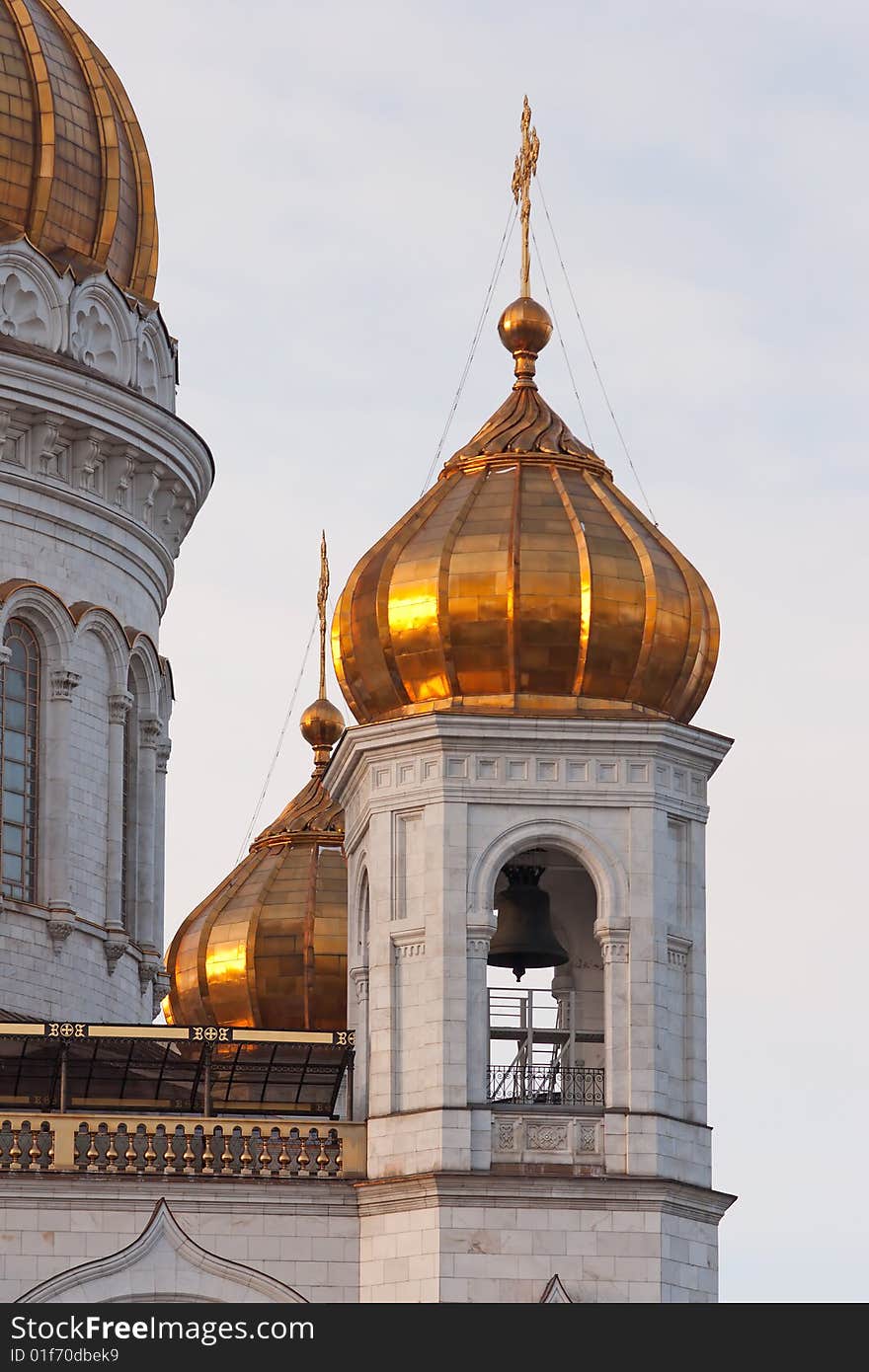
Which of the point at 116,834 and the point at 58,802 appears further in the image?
the point at 116,834

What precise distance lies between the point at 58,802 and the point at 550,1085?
741 centimetres

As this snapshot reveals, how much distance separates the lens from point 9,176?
4878 centimetres

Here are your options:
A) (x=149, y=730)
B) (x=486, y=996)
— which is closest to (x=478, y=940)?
(x=486, y=996)

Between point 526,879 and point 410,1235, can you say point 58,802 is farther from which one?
point 410,1235

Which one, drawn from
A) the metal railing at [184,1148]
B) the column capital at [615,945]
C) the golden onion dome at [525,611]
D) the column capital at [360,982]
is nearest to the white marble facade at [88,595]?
the column capital at [360,982]

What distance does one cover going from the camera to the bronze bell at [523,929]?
43.6 metres

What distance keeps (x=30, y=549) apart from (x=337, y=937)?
16.1ft

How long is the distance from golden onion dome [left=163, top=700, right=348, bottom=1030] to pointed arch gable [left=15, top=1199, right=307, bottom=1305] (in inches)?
273

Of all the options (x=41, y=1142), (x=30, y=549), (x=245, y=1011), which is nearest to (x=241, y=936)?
(x=245, y=1011)

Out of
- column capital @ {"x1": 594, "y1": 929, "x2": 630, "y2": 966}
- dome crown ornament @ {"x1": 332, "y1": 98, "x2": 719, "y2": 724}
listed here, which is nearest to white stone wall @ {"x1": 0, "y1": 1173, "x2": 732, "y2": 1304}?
column capital @ {"x1": 594, "y1": 929, "x2": 630, "y2": 966}

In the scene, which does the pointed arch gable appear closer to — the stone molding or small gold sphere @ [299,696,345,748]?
the stone molding

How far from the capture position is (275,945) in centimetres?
4856

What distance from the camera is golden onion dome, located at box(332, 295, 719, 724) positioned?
140 ft

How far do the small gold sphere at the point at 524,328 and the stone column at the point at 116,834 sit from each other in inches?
247
